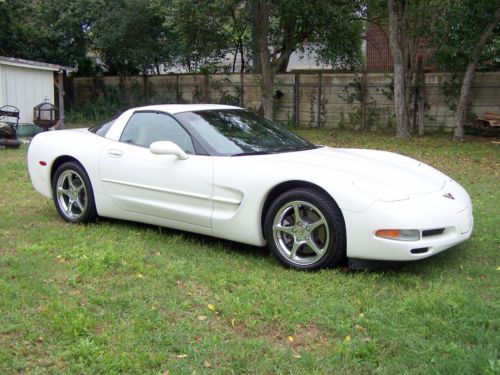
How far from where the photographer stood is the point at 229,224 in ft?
16.0

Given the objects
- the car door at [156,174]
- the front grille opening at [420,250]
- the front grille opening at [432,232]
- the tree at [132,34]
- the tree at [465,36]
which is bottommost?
the front grille opening at [420,250]

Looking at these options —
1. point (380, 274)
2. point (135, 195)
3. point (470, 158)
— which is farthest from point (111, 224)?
point (470, 158)

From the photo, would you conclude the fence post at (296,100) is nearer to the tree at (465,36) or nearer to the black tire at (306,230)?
the tree at (465,36)

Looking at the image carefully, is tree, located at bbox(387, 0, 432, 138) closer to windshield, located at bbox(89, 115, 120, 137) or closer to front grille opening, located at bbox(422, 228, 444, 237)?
windshield, located at bbox(89, 115, 120, 137)

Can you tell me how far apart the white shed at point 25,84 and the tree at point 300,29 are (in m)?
6.34

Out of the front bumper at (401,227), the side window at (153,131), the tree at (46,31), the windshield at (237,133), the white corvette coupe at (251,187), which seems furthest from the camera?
the tree at (46,31)

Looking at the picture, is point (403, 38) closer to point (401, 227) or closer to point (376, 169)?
point (376, 169)

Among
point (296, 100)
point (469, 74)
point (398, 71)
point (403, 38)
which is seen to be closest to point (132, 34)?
point (296, 100)

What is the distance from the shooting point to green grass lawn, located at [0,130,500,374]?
3.09m

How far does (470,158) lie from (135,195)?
816 centimetres

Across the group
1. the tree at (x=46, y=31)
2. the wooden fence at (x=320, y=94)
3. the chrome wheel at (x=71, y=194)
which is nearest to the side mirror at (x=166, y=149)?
the chrome wheel at (x=71, y=194)

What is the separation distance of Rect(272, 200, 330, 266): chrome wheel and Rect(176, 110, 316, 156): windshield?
2.77ft

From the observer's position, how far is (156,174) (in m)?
A: 5.32

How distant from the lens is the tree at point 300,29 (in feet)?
51.1
